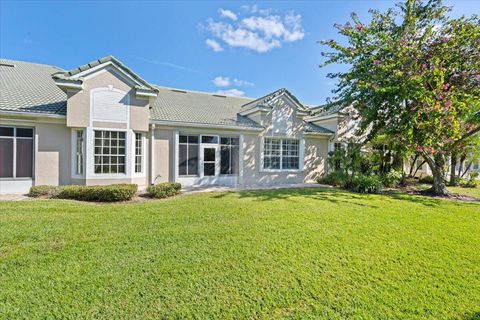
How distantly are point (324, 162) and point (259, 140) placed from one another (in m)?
6.17

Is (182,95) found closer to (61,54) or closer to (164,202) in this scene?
(61,54)

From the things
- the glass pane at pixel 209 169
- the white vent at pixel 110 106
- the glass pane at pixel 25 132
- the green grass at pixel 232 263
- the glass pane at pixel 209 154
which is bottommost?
the green grass at pixel 232 263

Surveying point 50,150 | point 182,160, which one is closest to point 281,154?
point 182,160

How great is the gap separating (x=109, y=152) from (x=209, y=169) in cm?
574

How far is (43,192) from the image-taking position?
416 inches

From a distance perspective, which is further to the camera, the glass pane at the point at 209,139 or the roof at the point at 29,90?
the glass pane at the point at 209,139

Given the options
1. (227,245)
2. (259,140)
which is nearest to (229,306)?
(227,245)

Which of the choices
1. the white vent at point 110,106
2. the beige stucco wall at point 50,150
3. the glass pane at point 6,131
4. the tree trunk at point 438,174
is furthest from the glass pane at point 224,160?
the tree trunk at point 438,174

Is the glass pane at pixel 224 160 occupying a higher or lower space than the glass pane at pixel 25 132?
lower

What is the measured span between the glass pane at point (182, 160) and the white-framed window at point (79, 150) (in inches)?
192

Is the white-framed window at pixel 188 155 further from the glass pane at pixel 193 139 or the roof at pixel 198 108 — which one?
the roof at pixel 198 108

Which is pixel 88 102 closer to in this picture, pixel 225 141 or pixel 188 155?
pixel 188 155

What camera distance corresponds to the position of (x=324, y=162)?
19125 millimetres

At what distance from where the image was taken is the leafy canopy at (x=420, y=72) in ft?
40.2
